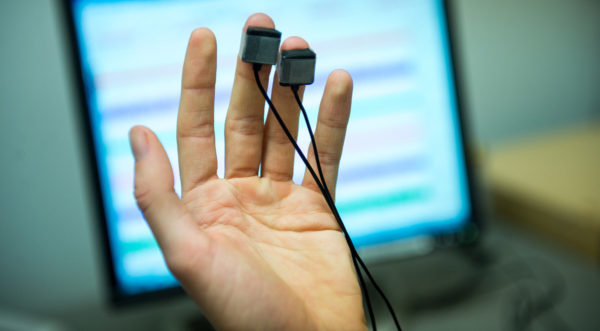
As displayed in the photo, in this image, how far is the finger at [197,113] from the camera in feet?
1.43

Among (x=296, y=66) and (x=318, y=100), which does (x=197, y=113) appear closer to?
(x=296, y=66)

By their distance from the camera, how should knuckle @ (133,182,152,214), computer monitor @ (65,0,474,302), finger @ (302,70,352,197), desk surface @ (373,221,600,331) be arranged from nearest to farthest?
knuckle @ (133,182,152,214) → finger @ (302,70,352,197) → computer monitor @ (65,0,474,302) → desk surface @ (373,221,600,331)

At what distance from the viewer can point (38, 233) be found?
2.55 feet

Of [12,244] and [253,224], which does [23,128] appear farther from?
[253,224]

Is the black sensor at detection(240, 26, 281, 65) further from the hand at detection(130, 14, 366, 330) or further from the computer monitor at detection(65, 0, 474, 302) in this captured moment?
the computer monitor at detection(65, 0, 474, 302)

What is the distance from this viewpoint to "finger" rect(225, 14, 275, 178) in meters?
0.47

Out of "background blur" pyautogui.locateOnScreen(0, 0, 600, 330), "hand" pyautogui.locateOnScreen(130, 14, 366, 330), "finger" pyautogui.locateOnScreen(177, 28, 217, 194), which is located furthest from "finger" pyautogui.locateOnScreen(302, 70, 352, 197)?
"background blur" pyautogui.locateOnScreen(0, 0, 600, 330)

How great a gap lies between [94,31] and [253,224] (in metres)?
0.36

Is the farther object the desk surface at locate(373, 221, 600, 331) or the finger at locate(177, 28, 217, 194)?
the desk surface at locate(373, 221, 600, 331)

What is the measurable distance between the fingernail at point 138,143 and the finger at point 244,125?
0.12 meters

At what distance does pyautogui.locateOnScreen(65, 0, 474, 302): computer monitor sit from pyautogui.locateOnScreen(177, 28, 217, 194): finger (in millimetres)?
177

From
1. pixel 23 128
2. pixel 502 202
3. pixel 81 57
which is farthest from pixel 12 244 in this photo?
pixel 502 202

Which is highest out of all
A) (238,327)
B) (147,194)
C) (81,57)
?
(81,57)

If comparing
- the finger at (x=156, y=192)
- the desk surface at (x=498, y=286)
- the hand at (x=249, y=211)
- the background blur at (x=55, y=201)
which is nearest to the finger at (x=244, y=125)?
the hand at (x=249, y=211)
